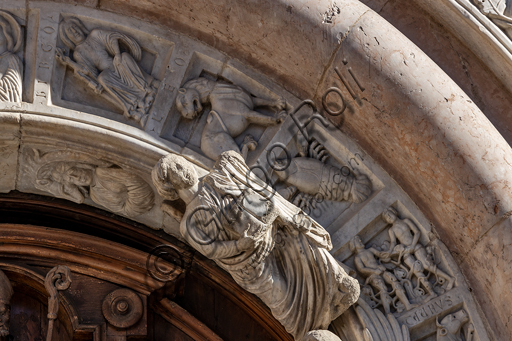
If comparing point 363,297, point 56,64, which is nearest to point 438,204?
point 363,297

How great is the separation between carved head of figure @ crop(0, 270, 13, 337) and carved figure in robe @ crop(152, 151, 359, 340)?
91 centimetres

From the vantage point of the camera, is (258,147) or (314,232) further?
(258,147)

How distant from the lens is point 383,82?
11.2 ft

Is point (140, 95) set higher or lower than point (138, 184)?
higher

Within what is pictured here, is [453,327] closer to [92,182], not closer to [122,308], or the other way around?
[122,308]

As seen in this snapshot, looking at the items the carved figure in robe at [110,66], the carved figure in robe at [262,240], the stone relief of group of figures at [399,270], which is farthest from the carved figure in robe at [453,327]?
the carved figure in robe at [110,66]

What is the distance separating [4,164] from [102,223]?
559mm

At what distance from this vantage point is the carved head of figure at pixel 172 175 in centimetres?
326

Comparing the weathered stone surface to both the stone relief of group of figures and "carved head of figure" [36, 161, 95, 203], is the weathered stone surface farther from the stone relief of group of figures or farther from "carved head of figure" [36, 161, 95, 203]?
the stone relief of group of figures

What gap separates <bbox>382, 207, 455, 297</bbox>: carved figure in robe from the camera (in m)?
3.37

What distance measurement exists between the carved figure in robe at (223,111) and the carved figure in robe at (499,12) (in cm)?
104

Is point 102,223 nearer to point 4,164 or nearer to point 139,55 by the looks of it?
point 4,164

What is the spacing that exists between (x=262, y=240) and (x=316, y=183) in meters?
0.43

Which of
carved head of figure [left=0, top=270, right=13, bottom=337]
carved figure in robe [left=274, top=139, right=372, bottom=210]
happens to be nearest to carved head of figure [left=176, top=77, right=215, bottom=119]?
carved figure in robe [left=274, top=139, right=372, bottom=210]
